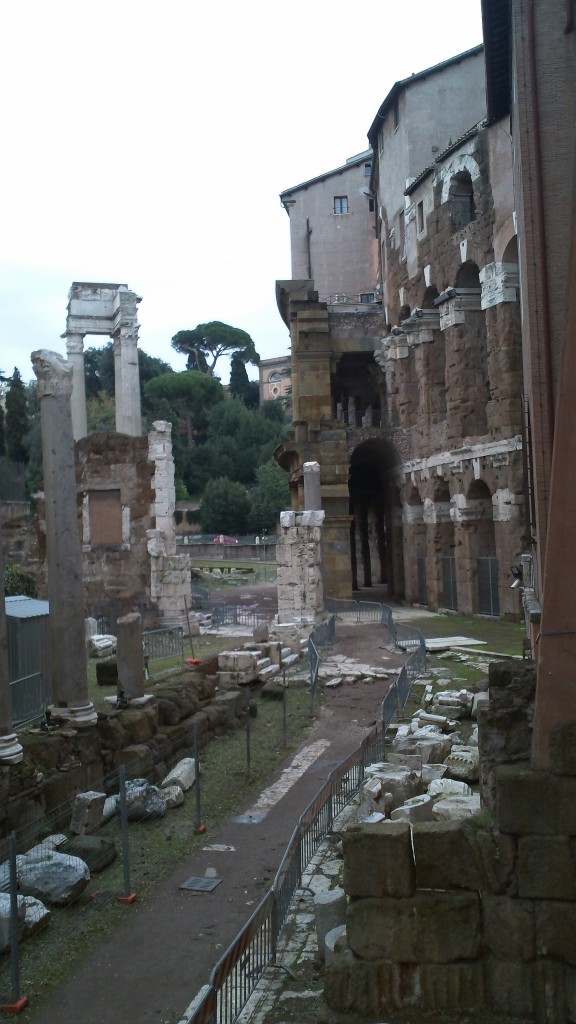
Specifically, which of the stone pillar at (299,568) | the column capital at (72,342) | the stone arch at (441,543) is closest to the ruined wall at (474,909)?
the stone pillar at (299,568)

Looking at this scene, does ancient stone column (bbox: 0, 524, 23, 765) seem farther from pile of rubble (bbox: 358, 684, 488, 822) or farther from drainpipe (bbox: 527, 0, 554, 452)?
drainpipe (bbox: 527, 0, 554, 452)

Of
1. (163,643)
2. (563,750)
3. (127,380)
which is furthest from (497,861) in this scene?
(127,380)

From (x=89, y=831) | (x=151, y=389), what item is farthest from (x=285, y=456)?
(x=151, y=389)

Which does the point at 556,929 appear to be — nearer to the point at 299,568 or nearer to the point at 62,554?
the point at 62,554

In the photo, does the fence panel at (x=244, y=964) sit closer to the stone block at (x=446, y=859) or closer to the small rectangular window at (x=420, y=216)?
the stone block at (x=446, y=859)

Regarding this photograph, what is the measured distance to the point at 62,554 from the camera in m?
9.52

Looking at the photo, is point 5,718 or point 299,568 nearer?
point 5,718

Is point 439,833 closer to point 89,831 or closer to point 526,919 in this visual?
point 526,919

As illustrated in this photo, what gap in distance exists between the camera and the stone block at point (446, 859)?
14.4ft

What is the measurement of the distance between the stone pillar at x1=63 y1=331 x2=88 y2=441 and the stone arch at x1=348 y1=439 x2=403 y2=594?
10.2 meters

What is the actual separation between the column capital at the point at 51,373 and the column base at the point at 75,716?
362cm

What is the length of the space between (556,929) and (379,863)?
0.93 meters

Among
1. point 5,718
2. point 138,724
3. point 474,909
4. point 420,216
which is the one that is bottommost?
point 138,724

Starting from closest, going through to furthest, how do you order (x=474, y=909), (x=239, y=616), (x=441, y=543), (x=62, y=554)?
(x=474, y=909)
(x=62, y=554)
(x=239, y=616)
(x=441, y=543)
